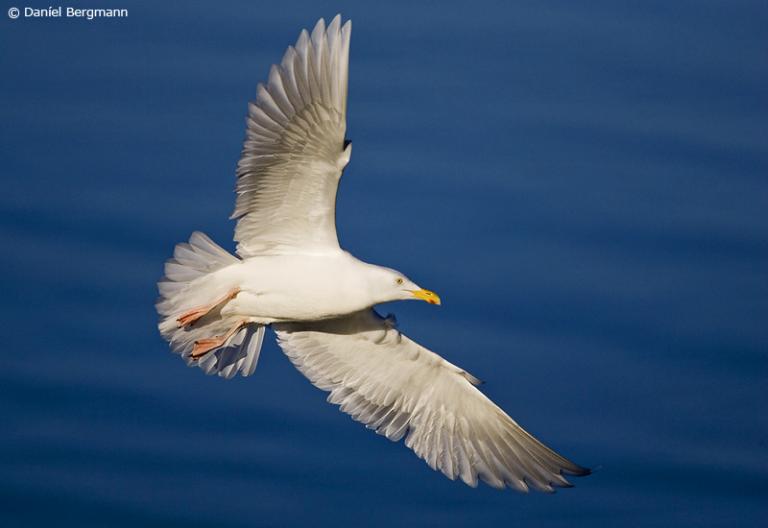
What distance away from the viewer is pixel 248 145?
34.9ft

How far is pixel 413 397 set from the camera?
11938 millimetres

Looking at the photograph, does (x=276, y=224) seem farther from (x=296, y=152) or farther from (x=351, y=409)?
(x=351, y=409)

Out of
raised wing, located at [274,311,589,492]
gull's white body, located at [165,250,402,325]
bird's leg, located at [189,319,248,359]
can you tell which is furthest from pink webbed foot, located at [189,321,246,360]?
raised wing, located at [274,311,589,492]

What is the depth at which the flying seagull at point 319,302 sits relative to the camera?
1052 cm

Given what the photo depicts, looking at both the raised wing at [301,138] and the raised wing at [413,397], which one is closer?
the raised wing at [301,138]

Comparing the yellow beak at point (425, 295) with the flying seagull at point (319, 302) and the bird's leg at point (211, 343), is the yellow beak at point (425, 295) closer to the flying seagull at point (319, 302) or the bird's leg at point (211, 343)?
the flying seagull at point (319, 302)

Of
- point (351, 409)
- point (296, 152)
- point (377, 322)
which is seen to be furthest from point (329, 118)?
point (351, 409)

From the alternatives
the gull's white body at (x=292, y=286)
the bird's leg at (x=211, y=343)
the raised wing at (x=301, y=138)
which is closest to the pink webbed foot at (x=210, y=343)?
the bird's leg at (x=211, y=343)

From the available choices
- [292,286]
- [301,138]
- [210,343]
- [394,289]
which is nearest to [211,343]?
[210,343]

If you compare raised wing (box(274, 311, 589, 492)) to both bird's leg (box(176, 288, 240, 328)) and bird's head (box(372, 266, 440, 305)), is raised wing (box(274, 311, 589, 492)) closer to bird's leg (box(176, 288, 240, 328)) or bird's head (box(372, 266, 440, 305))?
bird's head (box(372, 266, 440, 305))

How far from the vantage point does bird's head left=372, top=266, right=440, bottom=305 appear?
10.9 meters

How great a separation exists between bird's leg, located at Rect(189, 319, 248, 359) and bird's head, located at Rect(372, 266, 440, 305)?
1.20m

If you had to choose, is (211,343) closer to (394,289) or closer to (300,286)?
(300,286)

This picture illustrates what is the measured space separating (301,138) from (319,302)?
4.05 ft
